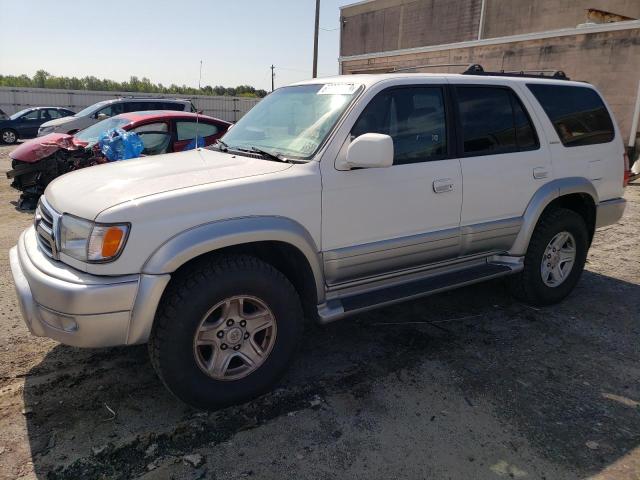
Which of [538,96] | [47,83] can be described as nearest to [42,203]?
[538,96]

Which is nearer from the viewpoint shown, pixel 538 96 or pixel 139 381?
pixel 139 381

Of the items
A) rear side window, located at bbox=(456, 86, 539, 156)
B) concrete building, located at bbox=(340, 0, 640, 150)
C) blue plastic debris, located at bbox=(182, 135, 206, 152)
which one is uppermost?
concrete building, located at bbox=(340, 0, 640, 150)

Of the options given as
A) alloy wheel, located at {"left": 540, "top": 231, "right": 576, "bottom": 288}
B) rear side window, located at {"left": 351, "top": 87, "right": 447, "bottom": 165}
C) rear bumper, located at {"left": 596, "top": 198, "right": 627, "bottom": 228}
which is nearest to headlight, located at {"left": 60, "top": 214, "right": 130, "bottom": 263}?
rear side window, located at {"left": 351, "top": 87, "right": 447, "bottom": 165}

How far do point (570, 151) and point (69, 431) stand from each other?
427 centimetres

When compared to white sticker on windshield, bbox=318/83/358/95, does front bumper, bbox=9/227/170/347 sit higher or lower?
lower

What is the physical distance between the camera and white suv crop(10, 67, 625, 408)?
2475 mm

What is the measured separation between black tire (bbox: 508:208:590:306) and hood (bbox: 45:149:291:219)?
95.5 inches

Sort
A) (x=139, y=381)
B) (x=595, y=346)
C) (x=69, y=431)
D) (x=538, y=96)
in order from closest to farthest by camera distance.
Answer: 1. (x=69, y=431)
2. (x=139, y=381)
3. (x=595, y=346)
4. (x=538, y=96)

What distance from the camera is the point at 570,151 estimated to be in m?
4.21

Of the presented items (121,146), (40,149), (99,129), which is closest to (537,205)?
(121,146)

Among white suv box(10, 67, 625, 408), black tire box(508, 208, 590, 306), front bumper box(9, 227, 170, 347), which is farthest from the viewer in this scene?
black tire box(508, 208, 590, 306)

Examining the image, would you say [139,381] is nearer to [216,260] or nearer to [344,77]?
[216,260]

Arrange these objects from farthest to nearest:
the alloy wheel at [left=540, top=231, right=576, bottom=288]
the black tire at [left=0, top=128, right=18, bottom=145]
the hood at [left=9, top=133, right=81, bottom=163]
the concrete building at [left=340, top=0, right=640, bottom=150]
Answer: the black tire at [left=0, top=128, right=18, bottom=145] → the concrete building at [left=340, top=0, right=640, bottom=150] → the hood at [left=9, top=133, right=81, bottom=163] → the alloy wheel at [left=540, top=231, right=576, bottom=288]

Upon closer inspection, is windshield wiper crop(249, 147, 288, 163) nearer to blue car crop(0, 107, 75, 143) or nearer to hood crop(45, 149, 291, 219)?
hood crop(45, 149, 291, 219)
